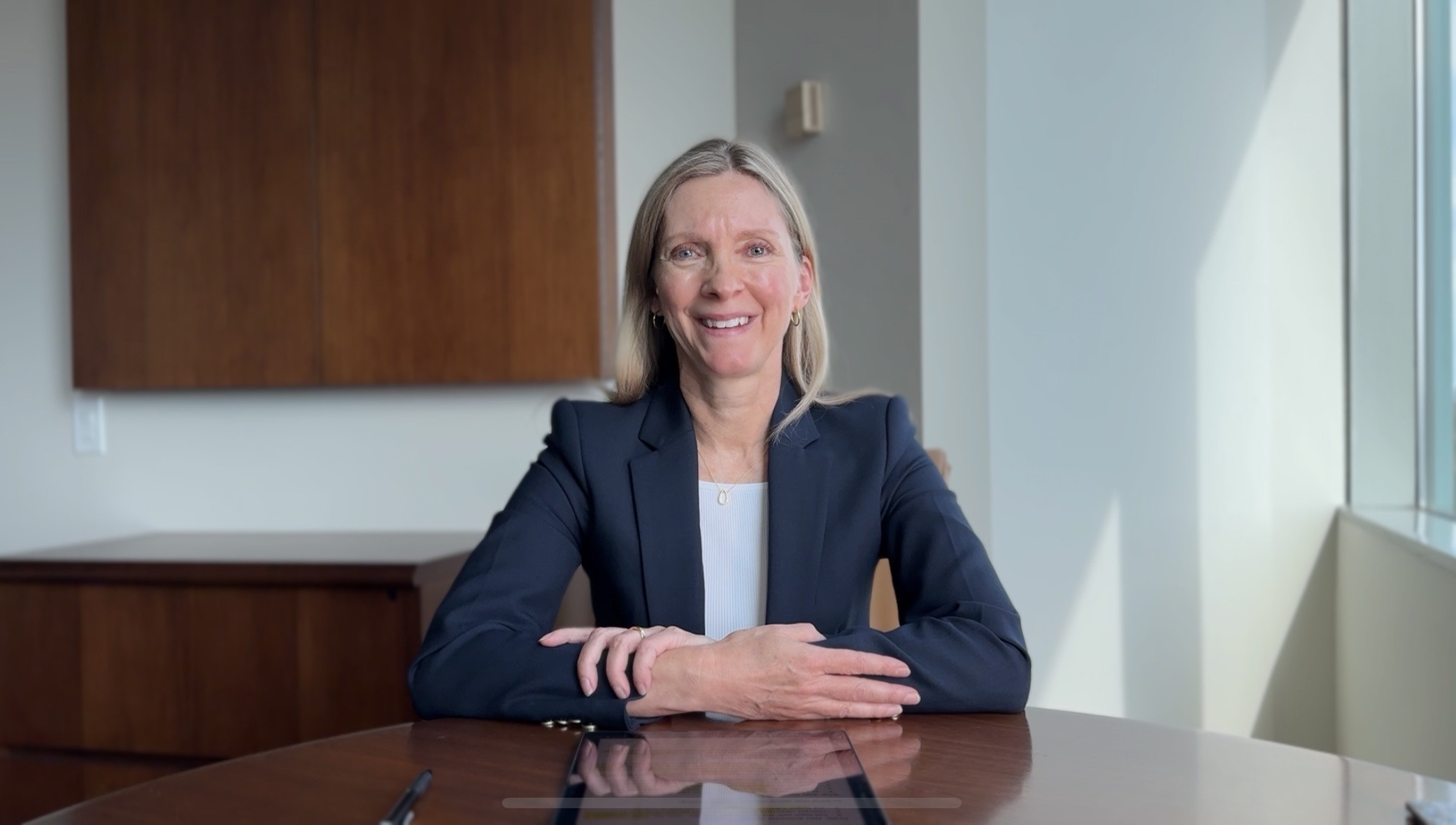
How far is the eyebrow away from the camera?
1777 millimetres

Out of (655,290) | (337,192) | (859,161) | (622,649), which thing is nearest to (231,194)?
(337,192)

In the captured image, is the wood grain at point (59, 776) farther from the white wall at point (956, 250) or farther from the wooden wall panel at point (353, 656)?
the white wall at point (956, 250)

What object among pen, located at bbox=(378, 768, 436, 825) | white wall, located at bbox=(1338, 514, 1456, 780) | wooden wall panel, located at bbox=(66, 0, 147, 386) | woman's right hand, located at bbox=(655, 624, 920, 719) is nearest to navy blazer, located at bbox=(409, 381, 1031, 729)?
woman's right hand, located at bbox=(655, 624, 920, 719)

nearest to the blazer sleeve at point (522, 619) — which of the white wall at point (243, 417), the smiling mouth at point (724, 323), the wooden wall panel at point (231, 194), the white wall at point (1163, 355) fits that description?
the smiling mouth at point (724, 323)

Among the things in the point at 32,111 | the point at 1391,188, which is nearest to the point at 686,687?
the point at 1391,188

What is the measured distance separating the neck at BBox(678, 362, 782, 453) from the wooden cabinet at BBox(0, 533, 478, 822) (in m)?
1.09

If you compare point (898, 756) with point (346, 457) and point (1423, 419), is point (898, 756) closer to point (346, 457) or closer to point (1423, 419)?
point (1423, 419)

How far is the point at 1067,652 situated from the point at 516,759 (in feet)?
7.47

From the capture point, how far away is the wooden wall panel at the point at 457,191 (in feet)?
9.91

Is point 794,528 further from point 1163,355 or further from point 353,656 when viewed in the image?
point 1163,355

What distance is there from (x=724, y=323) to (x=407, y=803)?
3.14 ft

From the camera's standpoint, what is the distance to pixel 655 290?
1877 mm

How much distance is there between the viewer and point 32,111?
11.3ft

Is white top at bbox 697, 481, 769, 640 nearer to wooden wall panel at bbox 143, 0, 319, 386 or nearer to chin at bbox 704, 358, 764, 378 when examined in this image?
chin at bbox 704, 358, 764, 378
